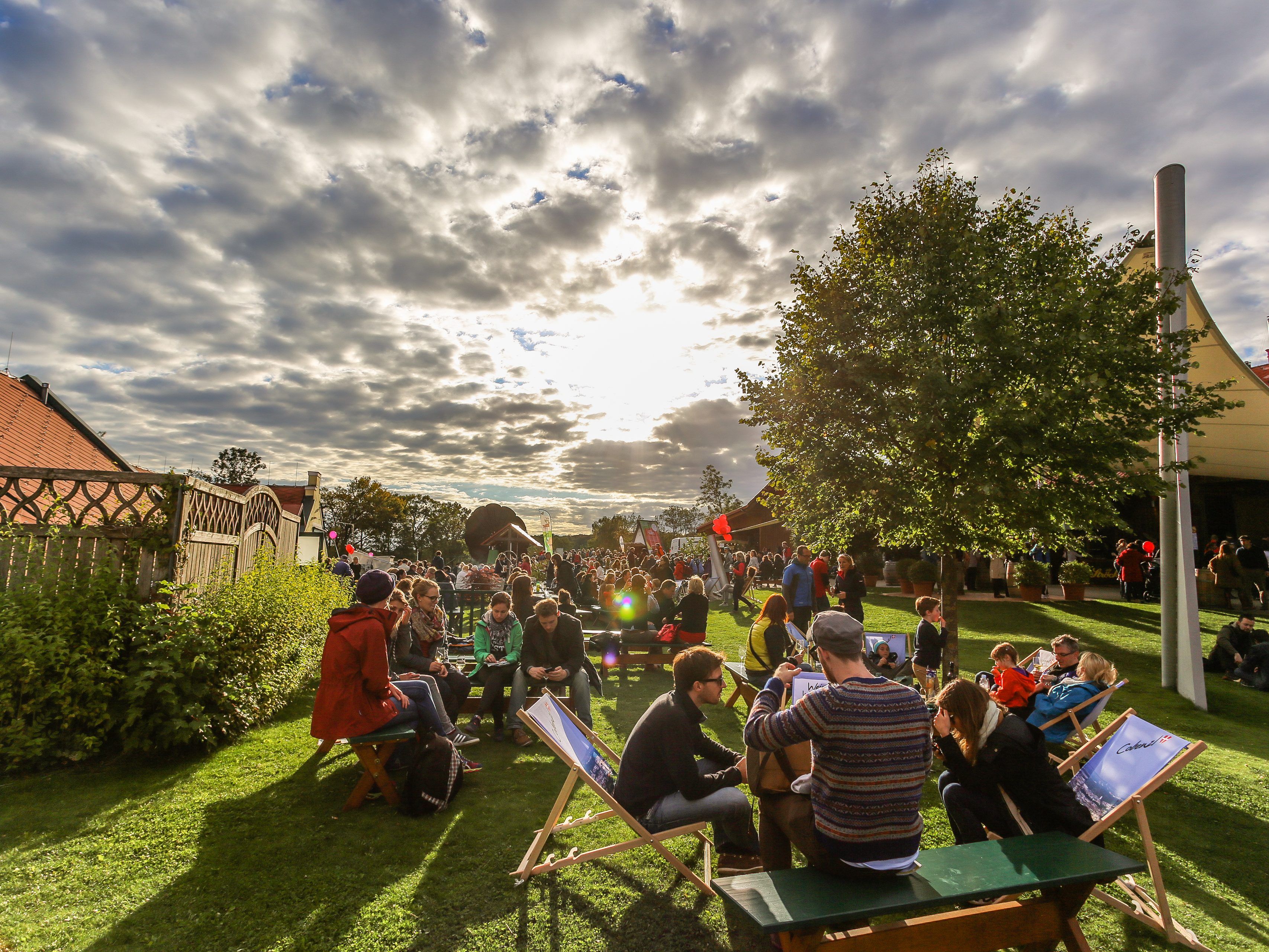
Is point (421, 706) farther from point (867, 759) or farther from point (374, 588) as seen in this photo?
point (867, 759)

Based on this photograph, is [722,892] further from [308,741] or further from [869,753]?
[308,741]

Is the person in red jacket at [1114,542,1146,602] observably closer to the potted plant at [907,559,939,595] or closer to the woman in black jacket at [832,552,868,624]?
the potted plant at [907,559,939,595]

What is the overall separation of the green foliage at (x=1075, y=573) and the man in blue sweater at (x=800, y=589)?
8.91m

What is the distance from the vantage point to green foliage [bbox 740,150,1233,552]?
680cm

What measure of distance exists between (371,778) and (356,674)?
0.81 m

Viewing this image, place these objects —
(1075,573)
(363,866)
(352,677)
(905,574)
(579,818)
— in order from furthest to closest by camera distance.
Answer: (905,574) < (1075,573) < (352,677) < (579,818) < (363,866)

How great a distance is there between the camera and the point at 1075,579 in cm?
1502

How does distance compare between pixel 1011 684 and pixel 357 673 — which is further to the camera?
pixel 1011 684

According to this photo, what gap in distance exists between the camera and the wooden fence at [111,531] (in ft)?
17.3

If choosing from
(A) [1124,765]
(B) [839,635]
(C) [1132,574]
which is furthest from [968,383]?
(C) [1132,574]

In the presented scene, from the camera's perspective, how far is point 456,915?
322 cm

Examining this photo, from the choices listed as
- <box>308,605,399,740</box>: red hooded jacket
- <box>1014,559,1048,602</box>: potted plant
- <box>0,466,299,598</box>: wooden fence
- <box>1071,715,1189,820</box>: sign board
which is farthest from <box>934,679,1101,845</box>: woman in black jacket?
<box>1014,559,1048,602</box>: potted plant

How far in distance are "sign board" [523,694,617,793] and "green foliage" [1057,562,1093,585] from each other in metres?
15.1

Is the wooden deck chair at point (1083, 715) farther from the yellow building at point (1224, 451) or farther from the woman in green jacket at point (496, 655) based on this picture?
the woman in green jacket at point (496, 655)
